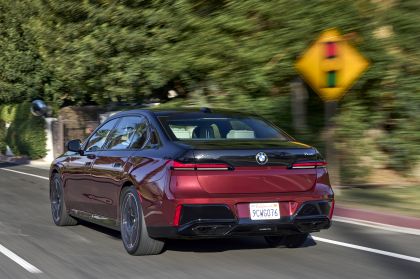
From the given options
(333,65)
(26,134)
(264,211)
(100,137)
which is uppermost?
(333,65)

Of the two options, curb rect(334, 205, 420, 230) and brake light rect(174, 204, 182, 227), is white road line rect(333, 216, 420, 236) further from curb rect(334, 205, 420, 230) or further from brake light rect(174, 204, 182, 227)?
brake light rect(174, 204, 182, 227)

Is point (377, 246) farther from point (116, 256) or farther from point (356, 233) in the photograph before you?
point (116, 256)

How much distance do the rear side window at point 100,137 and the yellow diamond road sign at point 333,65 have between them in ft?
14.6

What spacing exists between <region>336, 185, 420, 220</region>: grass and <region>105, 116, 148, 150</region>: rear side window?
4.42 meters

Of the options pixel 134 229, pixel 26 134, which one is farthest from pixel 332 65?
pixel 26 134

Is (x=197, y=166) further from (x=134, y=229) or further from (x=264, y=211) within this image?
(x=134, y=229)

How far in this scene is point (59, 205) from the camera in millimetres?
9875

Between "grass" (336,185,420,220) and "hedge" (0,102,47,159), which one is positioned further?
"hedge" (0,102,47,159)

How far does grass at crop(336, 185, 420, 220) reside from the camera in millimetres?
10984

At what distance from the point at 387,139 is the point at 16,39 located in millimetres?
18585

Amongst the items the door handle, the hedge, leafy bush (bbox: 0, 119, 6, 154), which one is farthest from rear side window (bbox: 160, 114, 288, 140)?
leafy bush (bbox: 0, 119, 6, 154)

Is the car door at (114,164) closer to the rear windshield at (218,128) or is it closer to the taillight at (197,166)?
the rear windshield at (218,128)

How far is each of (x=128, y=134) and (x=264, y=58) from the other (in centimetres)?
720

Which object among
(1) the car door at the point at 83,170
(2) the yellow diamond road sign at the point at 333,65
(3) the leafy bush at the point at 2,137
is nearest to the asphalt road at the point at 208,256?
(1) the car door at the point at 83,170
